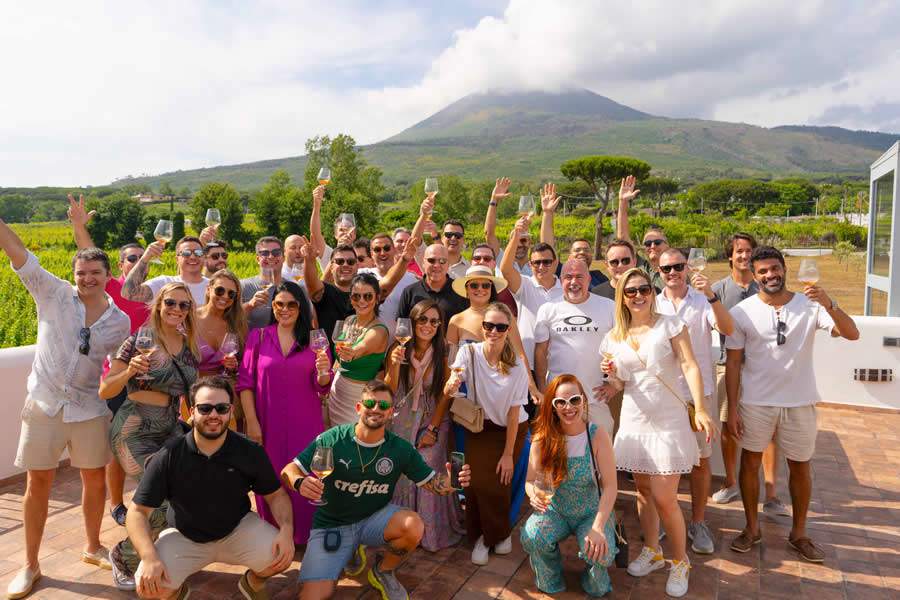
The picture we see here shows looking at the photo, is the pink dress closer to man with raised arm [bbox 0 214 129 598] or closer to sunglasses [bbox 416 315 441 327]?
sunglasses [bbox 416 315 441 327]

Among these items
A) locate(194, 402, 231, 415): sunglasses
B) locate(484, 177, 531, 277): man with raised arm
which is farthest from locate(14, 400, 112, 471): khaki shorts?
locate(484, 177, 531, 277): man with raised arm

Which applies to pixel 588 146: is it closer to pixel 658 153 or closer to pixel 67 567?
pixel 658 153

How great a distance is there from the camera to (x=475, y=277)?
4355 mm

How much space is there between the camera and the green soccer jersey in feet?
12.0

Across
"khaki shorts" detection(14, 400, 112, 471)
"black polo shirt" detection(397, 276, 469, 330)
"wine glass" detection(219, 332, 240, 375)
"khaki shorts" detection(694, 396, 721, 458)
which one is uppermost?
"black polo shirt" detection(397, 276, 469, 330)

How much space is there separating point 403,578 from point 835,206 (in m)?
88.5

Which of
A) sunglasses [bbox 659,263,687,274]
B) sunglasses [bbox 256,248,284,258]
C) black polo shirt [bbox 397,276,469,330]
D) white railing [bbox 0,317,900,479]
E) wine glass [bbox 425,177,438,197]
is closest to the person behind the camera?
sunglasses [bbox 659,263,687,274]

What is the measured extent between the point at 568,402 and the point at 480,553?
4.36 feet

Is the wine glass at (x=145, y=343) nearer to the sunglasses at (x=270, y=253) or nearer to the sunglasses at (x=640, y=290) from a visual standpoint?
the sunglasses at (x=270, y=253)

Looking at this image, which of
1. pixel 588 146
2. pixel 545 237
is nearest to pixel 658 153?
pixel 588 146

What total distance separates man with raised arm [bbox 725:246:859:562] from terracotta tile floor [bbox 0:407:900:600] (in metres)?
0.21

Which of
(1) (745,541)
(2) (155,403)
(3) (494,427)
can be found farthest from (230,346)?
(1) (745,541)

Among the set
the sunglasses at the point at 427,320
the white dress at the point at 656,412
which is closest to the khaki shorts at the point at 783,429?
the white dress at the point at 656,412

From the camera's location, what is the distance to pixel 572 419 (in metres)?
3.72
